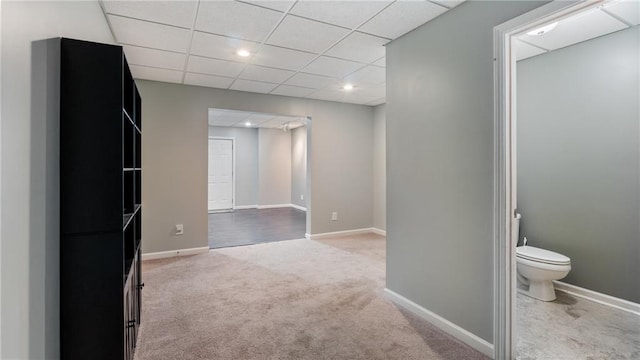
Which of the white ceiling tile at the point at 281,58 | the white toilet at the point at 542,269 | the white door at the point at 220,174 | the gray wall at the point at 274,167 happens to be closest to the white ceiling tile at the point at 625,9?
the white toilet at the point at 542,269

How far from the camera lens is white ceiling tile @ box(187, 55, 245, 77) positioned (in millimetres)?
3347

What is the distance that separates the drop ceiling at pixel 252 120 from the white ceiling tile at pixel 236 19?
373cm

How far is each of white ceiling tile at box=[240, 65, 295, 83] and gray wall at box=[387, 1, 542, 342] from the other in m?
1.47

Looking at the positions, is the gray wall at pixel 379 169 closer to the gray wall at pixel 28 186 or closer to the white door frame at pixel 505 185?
the white door frame at pixel 505 185

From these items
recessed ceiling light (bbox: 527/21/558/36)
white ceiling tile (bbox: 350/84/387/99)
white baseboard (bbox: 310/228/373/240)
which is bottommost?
white baseboard (bbox: 310/228/373/240)

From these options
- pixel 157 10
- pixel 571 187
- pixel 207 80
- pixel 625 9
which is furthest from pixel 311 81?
pixel 571 187

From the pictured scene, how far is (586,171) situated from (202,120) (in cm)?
460

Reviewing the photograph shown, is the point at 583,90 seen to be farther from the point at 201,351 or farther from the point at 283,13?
the point at 201,351

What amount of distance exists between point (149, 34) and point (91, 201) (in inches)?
76.4

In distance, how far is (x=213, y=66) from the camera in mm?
3555

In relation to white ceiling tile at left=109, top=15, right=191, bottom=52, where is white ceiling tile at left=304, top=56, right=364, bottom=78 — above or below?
above

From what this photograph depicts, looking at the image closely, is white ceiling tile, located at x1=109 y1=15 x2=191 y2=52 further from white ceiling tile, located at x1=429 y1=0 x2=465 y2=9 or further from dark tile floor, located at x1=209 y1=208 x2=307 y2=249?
dark tile floor, located at x1=209 y1=208 x2=307 y2=249

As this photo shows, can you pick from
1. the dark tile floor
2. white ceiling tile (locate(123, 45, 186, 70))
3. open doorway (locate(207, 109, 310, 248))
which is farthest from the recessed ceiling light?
open doorway (locate(207, 109, 310, 248))

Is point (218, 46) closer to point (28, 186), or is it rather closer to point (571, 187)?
point (28, 186)
